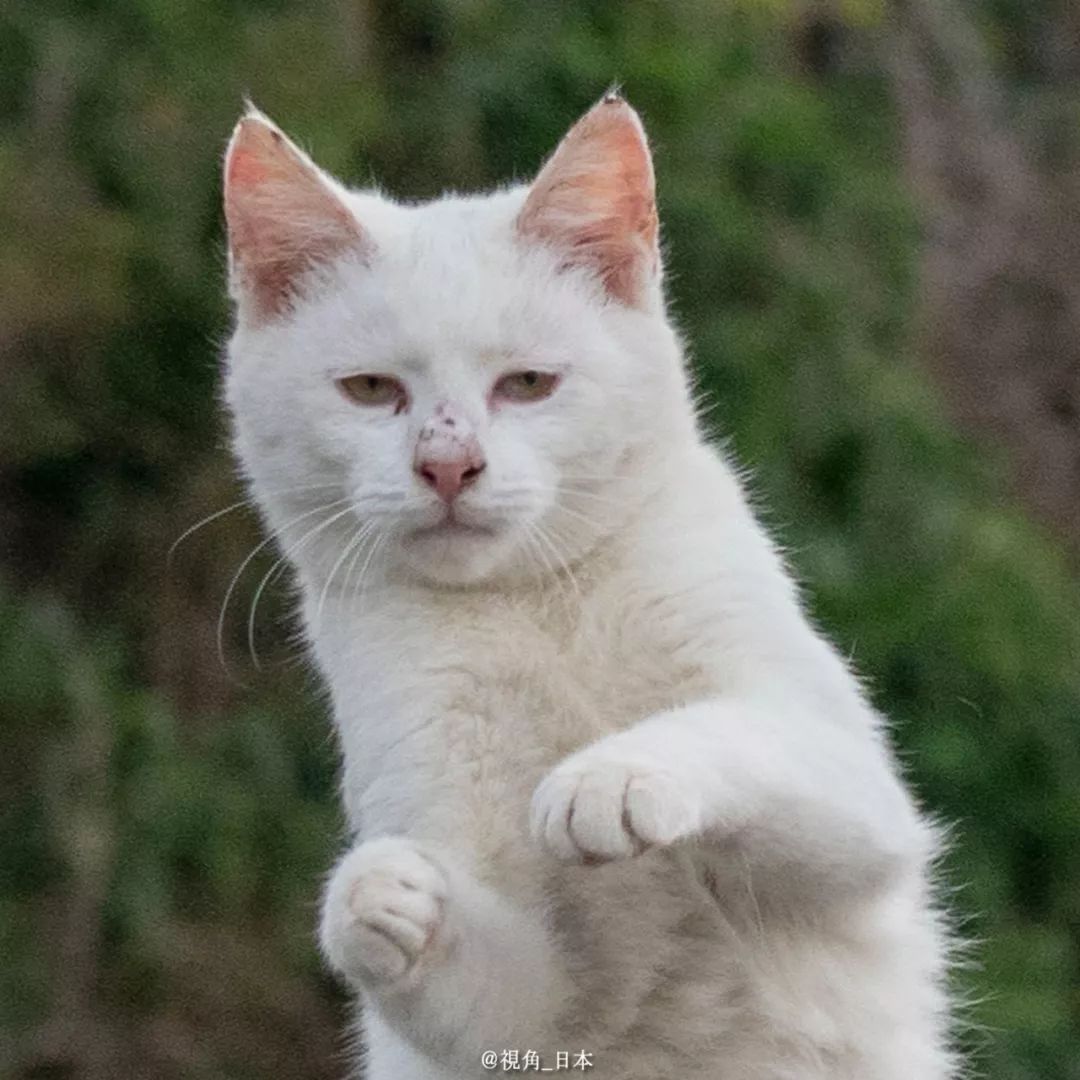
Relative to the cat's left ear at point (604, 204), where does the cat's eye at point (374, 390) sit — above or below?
below

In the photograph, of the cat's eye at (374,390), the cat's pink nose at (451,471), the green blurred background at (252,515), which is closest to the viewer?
the cat's pink nose at (451,471)

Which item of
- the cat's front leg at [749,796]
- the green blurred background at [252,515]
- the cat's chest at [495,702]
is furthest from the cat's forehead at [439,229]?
the green blurred background at [252,515]

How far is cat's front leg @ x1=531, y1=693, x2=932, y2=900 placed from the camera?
7.16ft

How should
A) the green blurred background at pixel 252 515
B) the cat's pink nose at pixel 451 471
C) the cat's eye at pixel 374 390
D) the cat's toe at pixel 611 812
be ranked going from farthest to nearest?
the green blurred background at pixel 252 515 → the cat's eye at pixel 374 390 → the cat's pink nose at pixel 451 471 → the cat's toe at pixel 611 812

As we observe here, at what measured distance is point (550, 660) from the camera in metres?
2.60

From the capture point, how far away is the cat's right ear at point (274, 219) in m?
2.68

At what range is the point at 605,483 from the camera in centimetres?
269

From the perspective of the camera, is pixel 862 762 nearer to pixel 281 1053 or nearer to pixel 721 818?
pixel 721 818

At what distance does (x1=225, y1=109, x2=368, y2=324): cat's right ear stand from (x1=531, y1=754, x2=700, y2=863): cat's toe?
83 cm

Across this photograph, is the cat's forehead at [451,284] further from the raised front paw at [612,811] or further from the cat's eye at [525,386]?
the raised front paw at [612,811]

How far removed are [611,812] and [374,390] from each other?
2.27ft

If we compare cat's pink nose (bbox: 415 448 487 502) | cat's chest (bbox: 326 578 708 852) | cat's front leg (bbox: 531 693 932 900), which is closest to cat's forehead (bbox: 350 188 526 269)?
cat's pink nose (bbox: 415 448 487 502)

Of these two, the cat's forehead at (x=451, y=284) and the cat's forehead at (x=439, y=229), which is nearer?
the cat's forehead at (x=451, y=284)

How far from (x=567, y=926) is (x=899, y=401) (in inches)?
127
